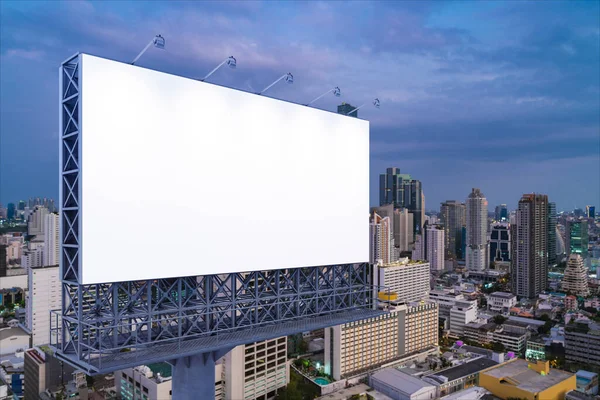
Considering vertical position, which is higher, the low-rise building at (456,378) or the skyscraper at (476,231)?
the skyscraper at (476,231)

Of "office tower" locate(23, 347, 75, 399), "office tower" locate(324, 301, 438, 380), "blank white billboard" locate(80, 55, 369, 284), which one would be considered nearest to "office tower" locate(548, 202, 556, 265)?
"office tower" locate(324, 301, 438, 380)

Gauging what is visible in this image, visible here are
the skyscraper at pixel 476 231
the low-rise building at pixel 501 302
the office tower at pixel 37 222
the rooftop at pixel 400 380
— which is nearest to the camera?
the rooftop at pixel 400 380

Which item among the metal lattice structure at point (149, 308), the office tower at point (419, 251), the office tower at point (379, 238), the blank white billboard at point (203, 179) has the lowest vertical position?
the office tower at point (419, 251)

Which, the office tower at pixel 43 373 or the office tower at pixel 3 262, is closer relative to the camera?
the office tower at pixel 43 373

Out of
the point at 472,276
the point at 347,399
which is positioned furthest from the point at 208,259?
the point at 472,276

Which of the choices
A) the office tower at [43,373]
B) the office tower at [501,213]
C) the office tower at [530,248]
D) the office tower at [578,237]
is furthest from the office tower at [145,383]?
the office tower at [501,213]

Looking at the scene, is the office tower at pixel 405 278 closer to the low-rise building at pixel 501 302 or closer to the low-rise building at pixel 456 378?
the low-rise building at pixel 501 302

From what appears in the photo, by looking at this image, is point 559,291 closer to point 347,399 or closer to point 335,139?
point 347,399

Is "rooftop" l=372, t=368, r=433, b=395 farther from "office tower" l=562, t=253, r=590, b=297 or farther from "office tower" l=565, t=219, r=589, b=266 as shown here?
"office tower" l=565, t=219, r=589, b=266
